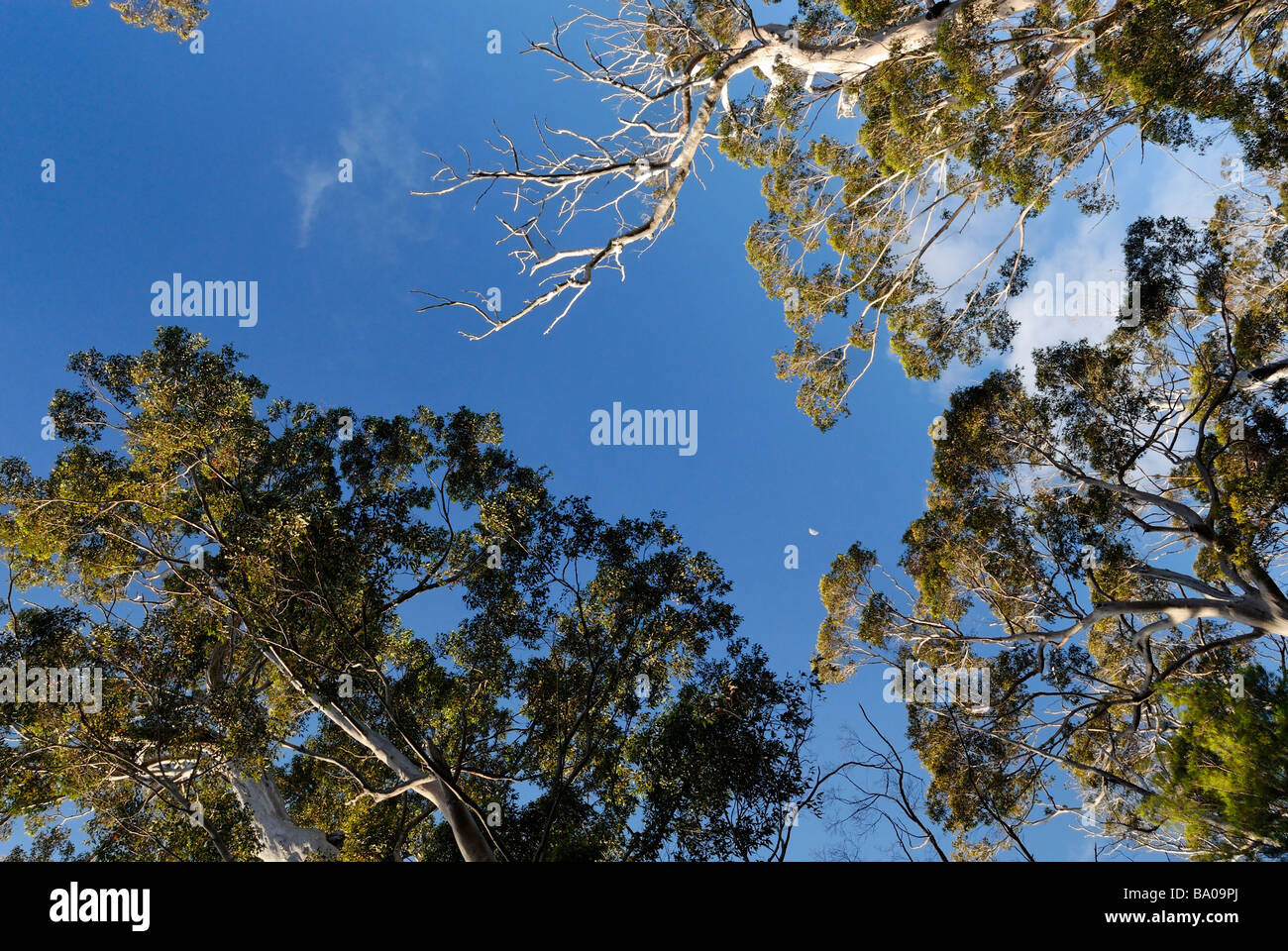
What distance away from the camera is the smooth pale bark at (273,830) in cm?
890

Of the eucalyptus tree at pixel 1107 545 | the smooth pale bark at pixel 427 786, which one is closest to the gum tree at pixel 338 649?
the smooth pale bark at pixel 427 786

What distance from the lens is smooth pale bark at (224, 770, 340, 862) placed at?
29.2ft

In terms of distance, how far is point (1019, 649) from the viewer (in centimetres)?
1197

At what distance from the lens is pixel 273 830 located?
9.05 metres

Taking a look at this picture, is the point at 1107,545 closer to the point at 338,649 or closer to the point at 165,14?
the point at 338,649

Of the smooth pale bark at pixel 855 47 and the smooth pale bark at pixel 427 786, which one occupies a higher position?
the smooth pale bark at pixel 855 47

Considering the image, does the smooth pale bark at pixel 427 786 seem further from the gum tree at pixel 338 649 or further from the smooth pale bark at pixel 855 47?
the smooth pale bark at pixel 855 47
